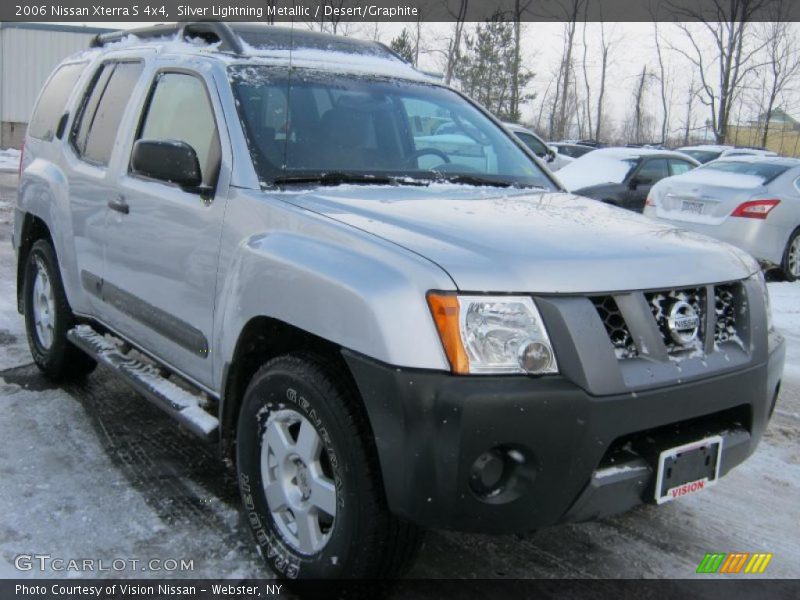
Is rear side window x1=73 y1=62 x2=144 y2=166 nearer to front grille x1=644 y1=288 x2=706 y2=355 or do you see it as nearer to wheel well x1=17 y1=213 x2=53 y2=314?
wheel well x1=17 y1=213 x2=53 y2=314

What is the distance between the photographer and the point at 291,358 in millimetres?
2594

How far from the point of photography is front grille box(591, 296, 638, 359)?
2.36 m

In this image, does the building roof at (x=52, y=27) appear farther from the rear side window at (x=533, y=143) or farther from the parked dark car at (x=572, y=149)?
the rear side window at (x=533, y=143)

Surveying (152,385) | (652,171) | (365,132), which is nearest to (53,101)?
(152,385)

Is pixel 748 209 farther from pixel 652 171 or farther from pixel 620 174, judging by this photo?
pixel 652 171

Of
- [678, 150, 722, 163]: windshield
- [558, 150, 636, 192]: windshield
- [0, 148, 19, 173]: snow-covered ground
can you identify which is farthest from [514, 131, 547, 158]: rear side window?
[0, 148, 19, 173]: snow-covered ground

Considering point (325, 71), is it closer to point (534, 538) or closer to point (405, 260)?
point (405, 260)

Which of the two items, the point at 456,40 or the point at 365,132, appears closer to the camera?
the point at 365,132

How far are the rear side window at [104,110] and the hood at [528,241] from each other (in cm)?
166

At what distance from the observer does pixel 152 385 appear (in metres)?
3.60

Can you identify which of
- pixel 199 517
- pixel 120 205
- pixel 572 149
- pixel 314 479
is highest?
pixel 120 205

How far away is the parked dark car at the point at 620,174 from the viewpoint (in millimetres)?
11695

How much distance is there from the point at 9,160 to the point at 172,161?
25.2 metres

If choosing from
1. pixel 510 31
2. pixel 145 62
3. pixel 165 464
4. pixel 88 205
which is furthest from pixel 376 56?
pixel 510 31
